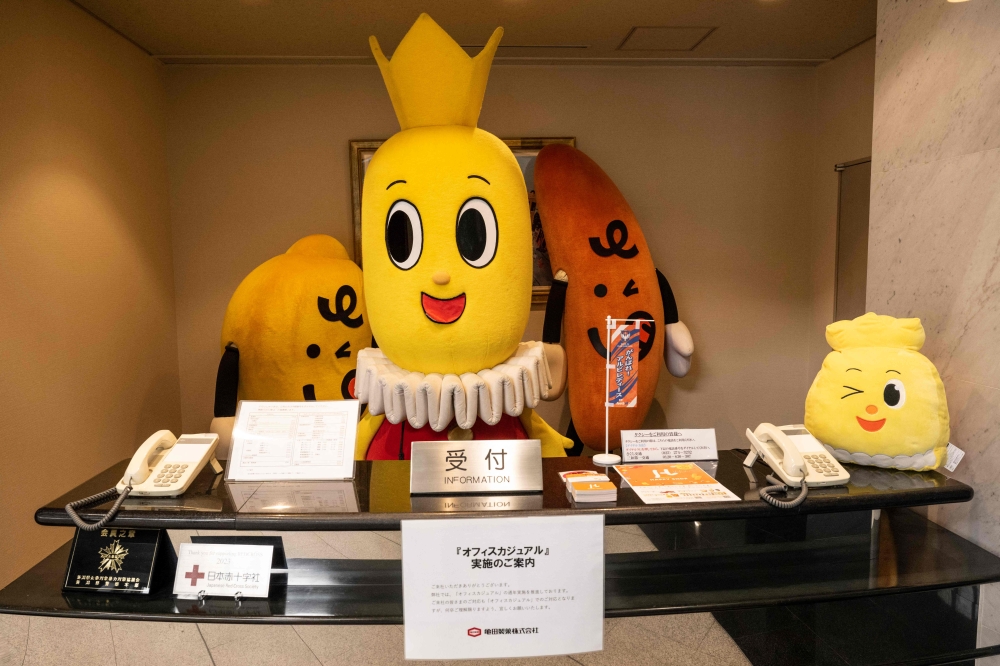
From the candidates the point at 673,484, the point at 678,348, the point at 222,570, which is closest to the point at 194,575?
the point at 222,570

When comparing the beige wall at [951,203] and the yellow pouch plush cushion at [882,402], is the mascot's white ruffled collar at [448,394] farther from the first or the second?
the beige wall at [951,203]

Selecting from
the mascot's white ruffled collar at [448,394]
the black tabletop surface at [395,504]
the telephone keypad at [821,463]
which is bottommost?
the black tabletop surface at [395,504]

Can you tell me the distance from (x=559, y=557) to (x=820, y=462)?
0.61 metres

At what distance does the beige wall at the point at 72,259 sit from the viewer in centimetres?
237

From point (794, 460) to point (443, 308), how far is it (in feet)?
3.33

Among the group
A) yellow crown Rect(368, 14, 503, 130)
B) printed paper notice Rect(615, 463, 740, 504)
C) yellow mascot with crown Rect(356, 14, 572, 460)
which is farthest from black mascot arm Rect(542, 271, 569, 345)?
printed paper notice Rect(615, 463, 740, 504)

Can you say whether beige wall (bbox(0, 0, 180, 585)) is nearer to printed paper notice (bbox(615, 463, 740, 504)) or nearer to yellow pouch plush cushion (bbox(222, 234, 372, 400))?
yellow pouch plush cushion (bbox(222, 234, 372, 400))

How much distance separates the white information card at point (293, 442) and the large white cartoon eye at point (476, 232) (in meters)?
0.67

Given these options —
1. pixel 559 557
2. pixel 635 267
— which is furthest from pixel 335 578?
pixel 635 267

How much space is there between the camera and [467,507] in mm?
1172


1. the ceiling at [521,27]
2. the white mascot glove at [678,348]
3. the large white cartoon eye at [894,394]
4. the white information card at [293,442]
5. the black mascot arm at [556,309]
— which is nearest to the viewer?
the white information card at [293,442]

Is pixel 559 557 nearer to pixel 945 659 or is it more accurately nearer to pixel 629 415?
pixel 945 659

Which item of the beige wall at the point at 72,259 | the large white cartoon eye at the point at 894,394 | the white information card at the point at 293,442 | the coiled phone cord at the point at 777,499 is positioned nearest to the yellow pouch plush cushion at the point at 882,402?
the large white cartoon eye at the point at 894,394

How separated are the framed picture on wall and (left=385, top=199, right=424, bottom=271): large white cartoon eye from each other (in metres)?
1.68
